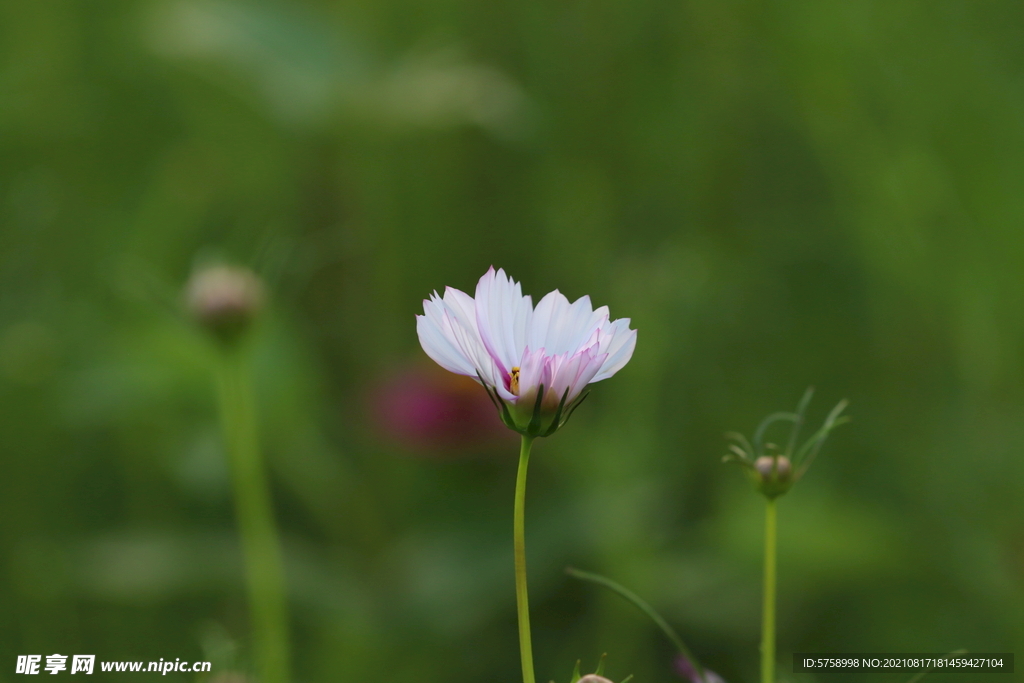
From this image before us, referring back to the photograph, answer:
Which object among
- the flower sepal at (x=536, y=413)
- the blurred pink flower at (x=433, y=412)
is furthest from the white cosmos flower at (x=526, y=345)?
the blurred pink flower at (x=433, y=412)

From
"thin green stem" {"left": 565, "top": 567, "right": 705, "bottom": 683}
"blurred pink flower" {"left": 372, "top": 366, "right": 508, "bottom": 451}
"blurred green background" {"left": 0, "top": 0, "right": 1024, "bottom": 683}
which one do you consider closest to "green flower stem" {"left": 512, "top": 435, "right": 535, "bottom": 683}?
"thin green stem" {"left": 565, "top": 567, "right": 705, "bottom": 683}

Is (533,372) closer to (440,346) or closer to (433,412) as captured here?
(440,346)

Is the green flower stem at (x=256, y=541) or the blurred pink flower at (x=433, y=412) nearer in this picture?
the green flower stem at (x=256, y=541)

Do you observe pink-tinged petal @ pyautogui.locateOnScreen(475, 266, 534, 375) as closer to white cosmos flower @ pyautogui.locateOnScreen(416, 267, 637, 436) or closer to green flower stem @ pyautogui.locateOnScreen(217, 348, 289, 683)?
white cosmos flower @ pyautogui.locateOnScreen(416, 267, 637, 436)

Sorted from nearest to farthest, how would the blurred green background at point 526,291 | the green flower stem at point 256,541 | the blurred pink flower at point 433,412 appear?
the green flower stem at point 256,541
the blurred green background at point 526,291
the blurred pink flower at point 433,412

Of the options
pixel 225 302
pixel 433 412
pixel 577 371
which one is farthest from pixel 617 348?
pixel 433 412

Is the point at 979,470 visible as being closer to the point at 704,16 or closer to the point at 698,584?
the point at 698,584

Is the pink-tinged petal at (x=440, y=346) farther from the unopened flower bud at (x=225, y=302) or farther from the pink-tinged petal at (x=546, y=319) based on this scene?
the unopened flower bud at (x=225, y=302)
